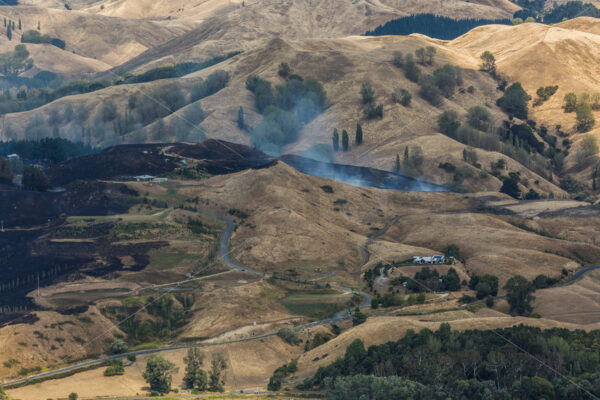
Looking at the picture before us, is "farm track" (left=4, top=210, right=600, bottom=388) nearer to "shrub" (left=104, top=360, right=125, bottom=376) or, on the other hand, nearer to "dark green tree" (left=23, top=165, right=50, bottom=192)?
Answer: "shrub" (left=104, top=360, right=125, bottom=376)

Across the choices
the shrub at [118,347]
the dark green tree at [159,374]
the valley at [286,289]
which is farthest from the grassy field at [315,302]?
the dark green tree at [159,374]

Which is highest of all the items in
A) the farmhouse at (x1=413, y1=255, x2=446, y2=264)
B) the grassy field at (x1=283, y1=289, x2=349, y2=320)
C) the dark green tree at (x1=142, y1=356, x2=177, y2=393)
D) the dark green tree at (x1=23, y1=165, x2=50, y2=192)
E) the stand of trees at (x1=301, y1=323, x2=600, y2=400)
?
the dark green tree at (x1=23, y1=165, x2=50, y2=192)

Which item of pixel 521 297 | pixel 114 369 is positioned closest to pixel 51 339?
pixel 114 369

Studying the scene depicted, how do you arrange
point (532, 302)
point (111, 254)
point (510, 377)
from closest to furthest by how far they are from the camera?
1. point (510, 377)
2. point (532, 302)
3. point (111, 254)

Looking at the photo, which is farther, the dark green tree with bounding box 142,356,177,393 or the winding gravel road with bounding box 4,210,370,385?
the winding gravel road with bounding box 4,210,370,385

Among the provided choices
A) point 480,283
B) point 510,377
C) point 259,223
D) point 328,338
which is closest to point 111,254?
point 259,223

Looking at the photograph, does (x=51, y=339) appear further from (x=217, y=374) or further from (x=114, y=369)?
(x=217, y=374)

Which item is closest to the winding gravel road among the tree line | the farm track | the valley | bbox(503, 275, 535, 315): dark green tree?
the farm track

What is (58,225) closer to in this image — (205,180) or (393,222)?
(205,180)

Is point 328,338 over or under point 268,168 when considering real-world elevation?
under
